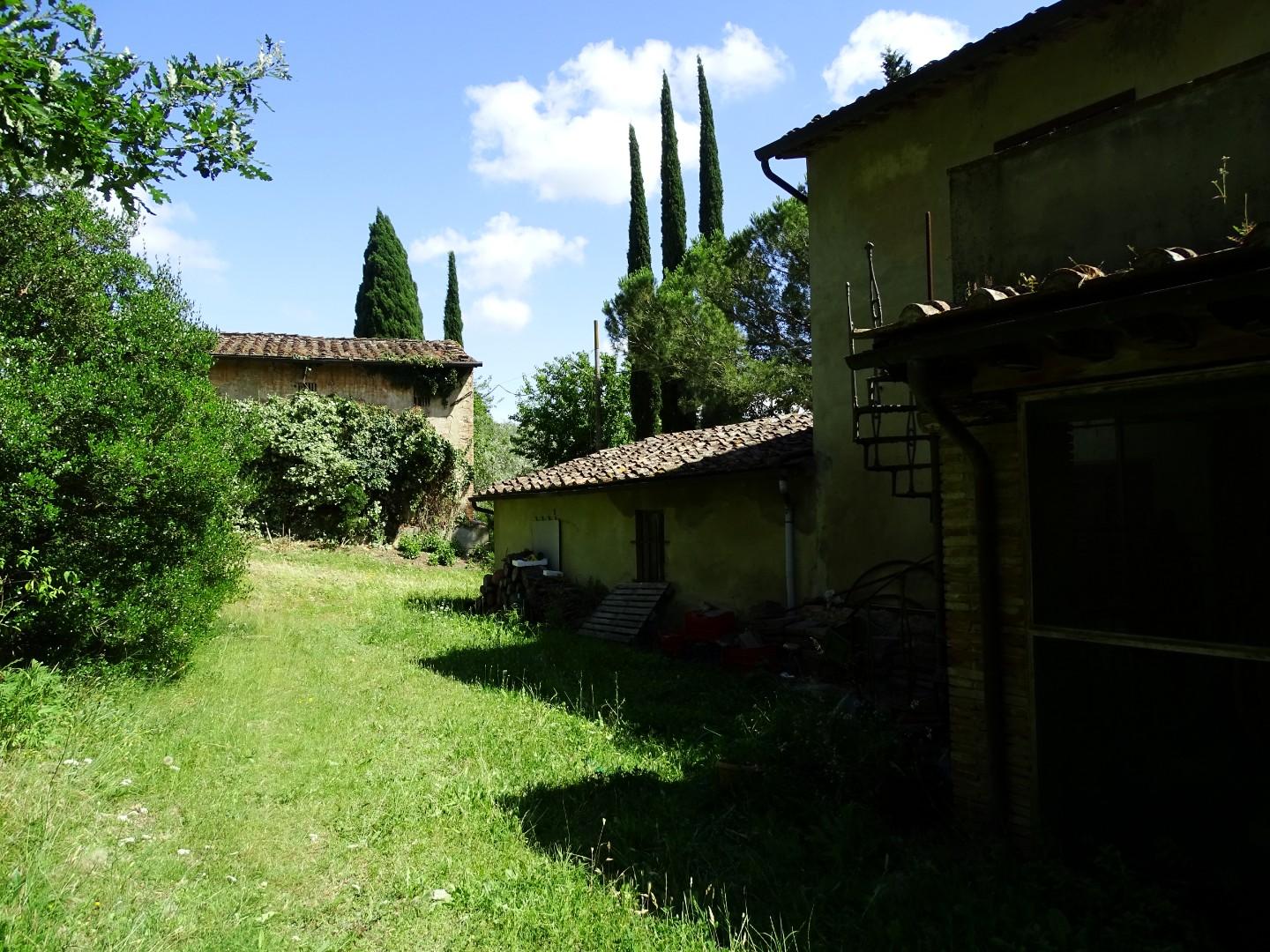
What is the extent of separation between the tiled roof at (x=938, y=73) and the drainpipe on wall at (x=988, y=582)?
19.9 feet

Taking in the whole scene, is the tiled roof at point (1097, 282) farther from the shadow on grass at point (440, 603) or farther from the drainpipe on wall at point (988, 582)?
the shadow on grass at point (440, 603)

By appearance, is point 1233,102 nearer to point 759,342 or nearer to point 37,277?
point 37,277

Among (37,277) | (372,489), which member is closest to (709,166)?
(372,489)

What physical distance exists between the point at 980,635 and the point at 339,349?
80.2 feet

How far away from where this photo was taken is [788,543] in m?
11.6

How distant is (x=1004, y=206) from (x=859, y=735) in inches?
147

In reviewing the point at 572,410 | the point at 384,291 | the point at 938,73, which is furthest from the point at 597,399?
the point at 938,73

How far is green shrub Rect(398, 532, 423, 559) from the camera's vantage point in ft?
79.2

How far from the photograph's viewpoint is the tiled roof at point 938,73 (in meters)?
8.52

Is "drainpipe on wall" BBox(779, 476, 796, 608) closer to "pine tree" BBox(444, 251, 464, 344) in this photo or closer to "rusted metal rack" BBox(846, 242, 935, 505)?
"rusted metal rack" BBox(846, 242, 935, 505)

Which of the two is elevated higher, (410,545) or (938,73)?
(938,73)

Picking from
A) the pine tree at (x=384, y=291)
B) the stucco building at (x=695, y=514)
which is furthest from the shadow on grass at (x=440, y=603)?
the pine tree at (x=384, y=291)

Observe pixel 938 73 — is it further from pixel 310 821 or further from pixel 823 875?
pixel 310 821

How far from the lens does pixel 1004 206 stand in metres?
5.27
